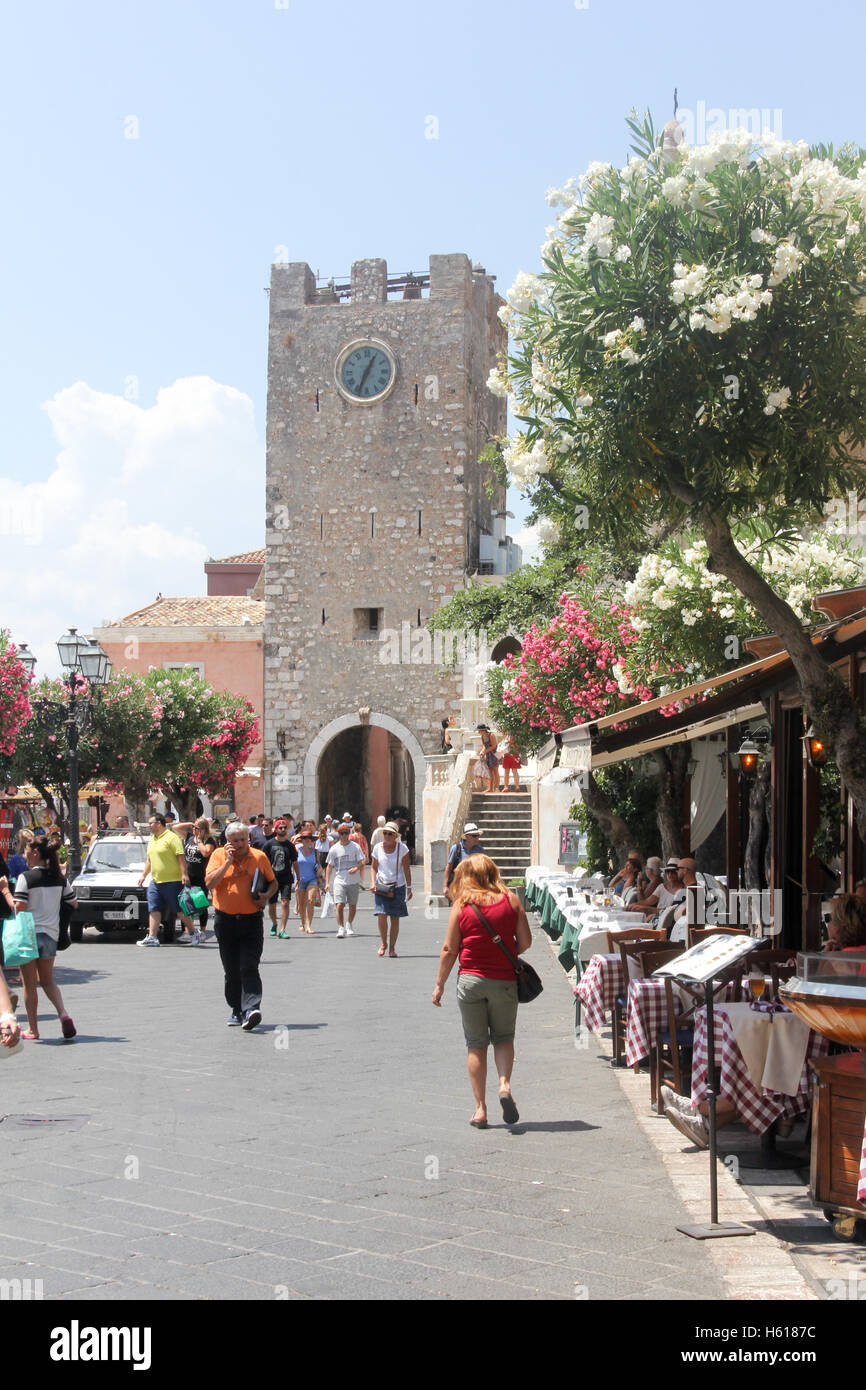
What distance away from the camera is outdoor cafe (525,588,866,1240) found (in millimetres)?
5562

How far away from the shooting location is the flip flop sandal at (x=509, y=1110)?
24.7ft

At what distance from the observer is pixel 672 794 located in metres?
17.2

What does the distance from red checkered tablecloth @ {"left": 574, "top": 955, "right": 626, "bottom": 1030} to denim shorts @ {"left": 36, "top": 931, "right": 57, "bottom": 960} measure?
13.0 ft

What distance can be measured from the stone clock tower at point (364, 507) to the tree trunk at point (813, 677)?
117 feet

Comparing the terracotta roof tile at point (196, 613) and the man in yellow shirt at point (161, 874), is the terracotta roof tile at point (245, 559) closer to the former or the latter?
the terracotta roof tile at point (196, 613)

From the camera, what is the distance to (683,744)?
56.3ft

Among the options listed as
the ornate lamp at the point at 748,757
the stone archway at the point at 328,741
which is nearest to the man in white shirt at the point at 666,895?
the ornate lamp at the point at 748,757

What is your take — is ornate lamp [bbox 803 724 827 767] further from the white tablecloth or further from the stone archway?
the stone archway

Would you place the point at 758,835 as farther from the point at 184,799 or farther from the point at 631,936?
the point at 184,799

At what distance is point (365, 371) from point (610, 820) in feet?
87.5

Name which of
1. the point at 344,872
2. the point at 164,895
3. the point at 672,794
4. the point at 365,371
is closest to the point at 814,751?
the point at 672,794

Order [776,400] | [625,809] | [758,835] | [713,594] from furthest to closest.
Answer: [625,809], [758,835], [713,594], [776,400]

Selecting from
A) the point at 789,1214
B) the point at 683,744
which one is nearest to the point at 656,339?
the point at 789,1214
